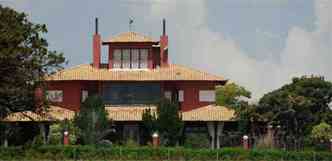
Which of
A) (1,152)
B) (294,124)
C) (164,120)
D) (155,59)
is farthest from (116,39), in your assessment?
(1,152)

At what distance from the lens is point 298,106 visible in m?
62.7

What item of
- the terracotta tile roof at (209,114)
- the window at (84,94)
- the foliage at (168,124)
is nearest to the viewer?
the foliage at (168,124)

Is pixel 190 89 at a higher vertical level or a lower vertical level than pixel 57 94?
higher

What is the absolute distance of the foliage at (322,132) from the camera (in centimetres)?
6131

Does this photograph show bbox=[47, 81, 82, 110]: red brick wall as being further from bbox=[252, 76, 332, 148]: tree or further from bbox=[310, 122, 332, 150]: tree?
bbox=[310, 122, 332, 150]: tree

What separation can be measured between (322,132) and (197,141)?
8.63 metres

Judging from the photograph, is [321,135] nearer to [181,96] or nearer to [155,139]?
[155,139]

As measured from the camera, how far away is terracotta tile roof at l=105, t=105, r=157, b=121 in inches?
2594

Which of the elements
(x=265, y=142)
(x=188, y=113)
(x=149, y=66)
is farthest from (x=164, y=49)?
(x=265, y=142)

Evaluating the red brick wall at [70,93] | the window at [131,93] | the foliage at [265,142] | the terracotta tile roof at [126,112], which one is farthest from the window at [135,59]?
the foliage at [265,142]

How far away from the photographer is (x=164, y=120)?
63344mm

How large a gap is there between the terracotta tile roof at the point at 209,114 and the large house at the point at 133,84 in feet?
0.24

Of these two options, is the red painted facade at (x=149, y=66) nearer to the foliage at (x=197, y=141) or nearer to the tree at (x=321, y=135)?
the foliage at (x=197, y=141)

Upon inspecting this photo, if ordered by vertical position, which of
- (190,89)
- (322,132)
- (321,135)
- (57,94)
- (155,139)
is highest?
(190,89)
